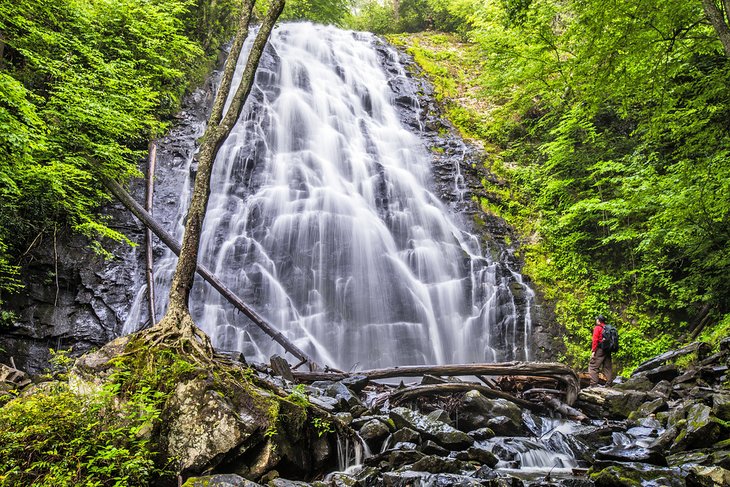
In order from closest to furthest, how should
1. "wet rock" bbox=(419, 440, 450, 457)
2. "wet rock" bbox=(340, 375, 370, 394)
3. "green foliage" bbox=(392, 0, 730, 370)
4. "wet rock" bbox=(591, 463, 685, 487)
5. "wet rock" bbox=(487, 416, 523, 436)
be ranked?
"wet rock" bbox=(591, 463, 685, 487), "wet rock" bbox=(419, 440, 450, 457), "wet rock" bbox=(487, 416, 523, 436), "green foliage" bbox=(392, 0, 730, 370), "wet rock" bbox=(340, 375, 370, 394)

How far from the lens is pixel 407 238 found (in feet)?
43.5

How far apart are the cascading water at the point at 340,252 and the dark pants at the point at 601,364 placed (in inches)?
66.1

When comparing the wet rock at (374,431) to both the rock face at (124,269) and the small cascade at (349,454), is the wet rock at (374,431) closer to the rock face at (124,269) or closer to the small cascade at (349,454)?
the small cascade at (349,454)

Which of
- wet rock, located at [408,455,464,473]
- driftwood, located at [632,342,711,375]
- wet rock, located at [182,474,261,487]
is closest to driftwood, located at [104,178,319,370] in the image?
wet rock, located at [408,455,464,473]

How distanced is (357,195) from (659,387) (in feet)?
32.1

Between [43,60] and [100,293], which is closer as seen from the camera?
[43,60]

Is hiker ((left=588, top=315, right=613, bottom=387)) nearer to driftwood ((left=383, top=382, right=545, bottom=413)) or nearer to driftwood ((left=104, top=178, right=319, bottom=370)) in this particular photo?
driftwood ((left=383, top=382, right=545, bottom=413))

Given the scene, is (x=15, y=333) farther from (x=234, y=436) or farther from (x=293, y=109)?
(x=293, y=109)

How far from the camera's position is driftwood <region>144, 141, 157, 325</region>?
937cm

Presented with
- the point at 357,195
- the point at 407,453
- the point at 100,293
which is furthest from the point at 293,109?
the point at 407,453

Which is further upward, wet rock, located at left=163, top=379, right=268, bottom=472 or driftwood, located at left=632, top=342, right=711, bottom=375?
driftwood, located at left=632, top=342, right=711, bottom=375

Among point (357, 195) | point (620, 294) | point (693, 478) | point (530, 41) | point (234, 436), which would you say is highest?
point (530, 41)

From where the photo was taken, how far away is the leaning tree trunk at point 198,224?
453 cm

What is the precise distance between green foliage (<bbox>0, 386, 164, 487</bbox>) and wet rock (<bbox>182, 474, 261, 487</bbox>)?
366mm
